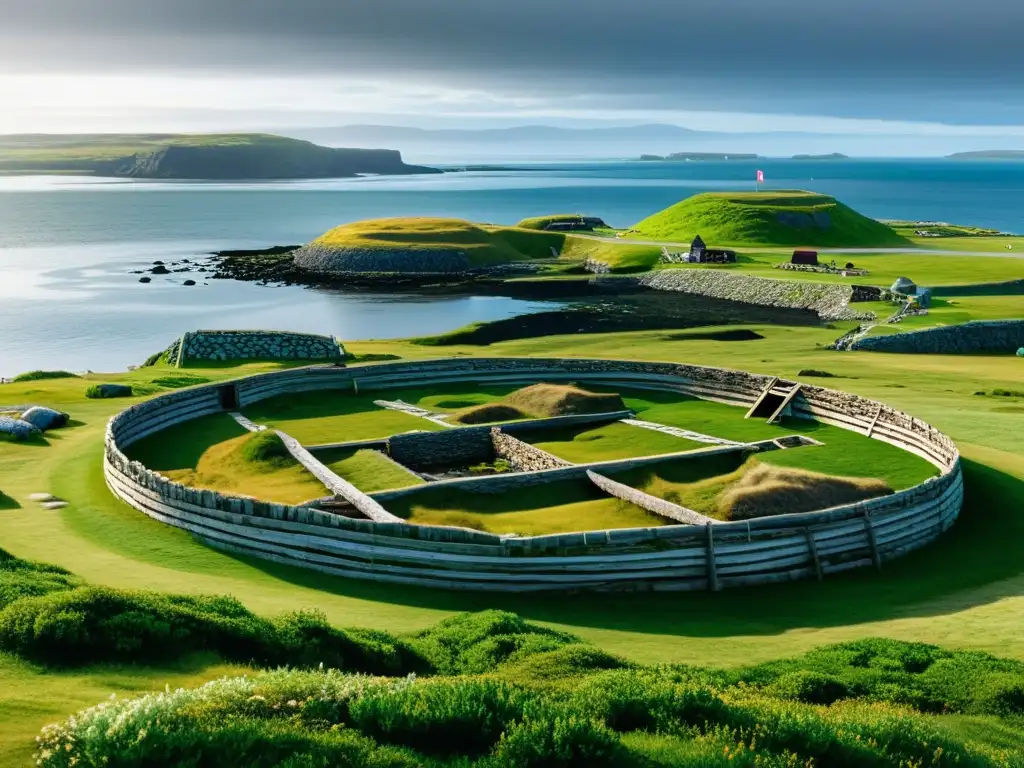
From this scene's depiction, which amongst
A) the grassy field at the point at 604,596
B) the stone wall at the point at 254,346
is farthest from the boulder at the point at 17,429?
the stone wall at the point at 254,346

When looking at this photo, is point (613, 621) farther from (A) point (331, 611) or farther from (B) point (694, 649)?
(A) point (331, 611)

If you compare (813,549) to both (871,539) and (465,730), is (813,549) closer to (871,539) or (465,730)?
(871,539)

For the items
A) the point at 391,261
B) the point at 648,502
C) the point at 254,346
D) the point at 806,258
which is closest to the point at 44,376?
the point at 254,346

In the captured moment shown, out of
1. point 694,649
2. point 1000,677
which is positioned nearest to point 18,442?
point 694,649

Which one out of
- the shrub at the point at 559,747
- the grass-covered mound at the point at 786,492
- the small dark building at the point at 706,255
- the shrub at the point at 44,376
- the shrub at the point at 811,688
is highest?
the small dark building at the point at 706,255

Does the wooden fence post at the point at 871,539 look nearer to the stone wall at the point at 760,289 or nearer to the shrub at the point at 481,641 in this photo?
the shrub at the point at 481,641

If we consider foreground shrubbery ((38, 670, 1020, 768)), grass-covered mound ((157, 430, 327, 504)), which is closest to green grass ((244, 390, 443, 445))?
grass-covered mound ((157, 430, 327, 504))
